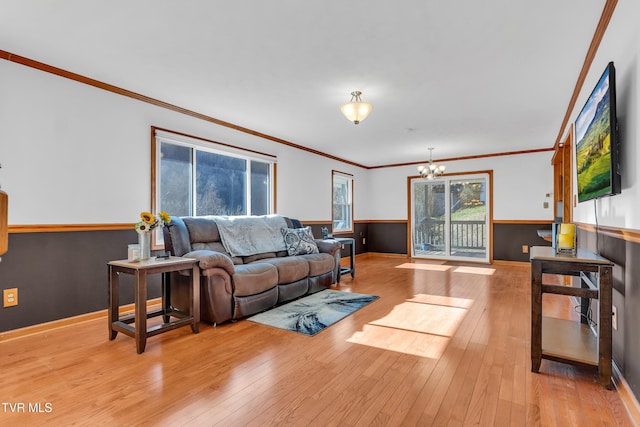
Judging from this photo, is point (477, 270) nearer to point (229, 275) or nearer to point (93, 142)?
point (229, 275)

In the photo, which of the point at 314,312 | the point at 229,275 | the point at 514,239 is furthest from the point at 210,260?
the point at 514,239

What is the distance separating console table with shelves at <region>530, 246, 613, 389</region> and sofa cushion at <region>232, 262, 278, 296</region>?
7.55ft

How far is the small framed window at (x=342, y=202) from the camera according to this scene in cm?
710

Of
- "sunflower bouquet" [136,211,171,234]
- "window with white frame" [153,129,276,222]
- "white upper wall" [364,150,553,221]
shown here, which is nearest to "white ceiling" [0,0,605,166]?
"window with white frame" [153,129,276,222]

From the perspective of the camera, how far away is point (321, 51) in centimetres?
261

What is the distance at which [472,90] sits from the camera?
3.41 m

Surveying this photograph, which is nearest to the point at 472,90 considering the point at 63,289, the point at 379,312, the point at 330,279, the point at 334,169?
the point at 379,312

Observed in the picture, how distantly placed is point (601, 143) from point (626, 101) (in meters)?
0.26

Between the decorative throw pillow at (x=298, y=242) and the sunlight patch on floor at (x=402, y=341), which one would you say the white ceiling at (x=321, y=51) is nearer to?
the decorative throw pillow at (x=298, y=242)

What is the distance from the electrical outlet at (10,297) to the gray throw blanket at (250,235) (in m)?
1.77

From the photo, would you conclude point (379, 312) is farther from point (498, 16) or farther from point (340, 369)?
point (498, 16)

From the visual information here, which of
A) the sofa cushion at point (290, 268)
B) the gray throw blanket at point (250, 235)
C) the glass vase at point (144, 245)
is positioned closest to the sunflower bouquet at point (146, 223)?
the glass vase at point (144, 245)

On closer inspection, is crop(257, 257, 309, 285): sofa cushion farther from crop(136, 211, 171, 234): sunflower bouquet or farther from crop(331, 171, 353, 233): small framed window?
crop(331, 171, 353, 233): small framed window

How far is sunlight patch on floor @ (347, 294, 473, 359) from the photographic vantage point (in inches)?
99.3
